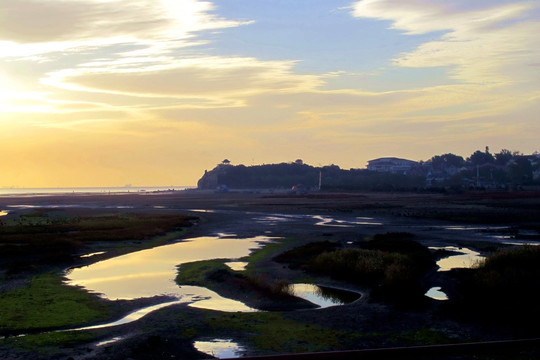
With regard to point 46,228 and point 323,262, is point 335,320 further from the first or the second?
point 46,228

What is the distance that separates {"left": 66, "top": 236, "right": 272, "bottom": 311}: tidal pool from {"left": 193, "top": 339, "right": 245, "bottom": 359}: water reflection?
4846 millimetres

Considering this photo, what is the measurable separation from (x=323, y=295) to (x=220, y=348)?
9.24m

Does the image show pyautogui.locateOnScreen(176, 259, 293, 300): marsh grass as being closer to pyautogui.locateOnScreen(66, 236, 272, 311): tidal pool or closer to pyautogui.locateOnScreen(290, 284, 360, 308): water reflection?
pyautogui.locateOnScreen(290, 284, 360, 308): water reflection

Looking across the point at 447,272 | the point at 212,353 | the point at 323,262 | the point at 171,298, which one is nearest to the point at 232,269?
the point at 323,262

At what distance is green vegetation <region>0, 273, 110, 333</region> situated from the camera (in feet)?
62.3

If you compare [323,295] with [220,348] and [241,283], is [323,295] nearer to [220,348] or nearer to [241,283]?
[241,283]

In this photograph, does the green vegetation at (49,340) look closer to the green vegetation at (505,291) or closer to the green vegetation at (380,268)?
the green vegetation at (380,268)

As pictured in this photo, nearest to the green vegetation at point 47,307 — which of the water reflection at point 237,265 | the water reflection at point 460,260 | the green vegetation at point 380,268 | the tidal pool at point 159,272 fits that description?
the tidal pool at point 159,272

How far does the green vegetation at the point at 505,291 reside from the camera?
1889 centimetres

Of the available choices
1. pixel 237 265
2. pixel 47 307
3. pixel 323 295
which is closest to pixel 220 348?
pixel 47 307

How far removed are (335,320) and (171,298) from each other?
793cm

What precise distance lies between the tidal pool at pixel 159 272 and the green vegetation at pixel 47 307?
1.27m

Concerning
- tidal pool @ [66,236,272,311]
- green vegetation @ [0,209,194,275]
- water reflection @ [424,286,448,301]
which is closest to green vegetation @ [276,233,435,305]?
water reflection @ [424,286,448,301]

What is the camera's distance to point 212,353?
615 inches
